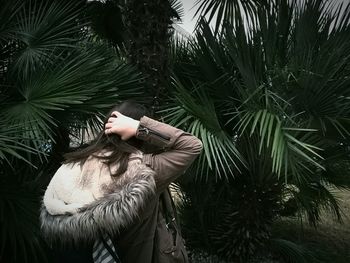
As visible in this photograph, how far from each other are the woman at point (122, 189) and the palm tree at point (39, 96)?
3.00 feet

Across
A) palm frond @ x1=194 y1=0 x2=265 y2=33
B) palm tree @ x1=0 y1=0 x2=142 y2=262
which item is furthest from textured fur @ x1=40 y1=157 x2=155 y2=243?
palm frond @ x1=194 y1=0 x2=265 y2=33

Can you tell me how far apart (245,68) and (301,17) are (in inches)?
27.7

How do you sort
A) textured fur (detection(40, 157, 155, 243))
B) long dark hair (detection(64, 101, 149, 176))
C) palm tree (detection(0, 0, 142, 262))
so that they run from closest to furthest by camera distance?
textured fur (detection(40, 157, 155, 243)) < long dark hair (detection(64, 101, 149, 176)) < palm tree (detection(0, 0, 142, 262))

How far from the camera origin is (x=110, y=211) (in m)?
1.73

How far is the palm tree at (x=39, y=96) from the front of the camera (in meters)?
2.95

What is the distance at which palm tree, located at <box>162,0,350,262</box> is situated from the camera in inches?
136

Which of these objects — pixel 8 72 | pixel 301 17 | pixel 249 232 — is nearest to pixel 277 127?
pixel 301 17

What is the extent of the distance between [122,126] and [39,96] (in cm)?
132

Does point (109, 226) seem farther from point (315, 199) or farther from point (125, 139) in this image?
point (315, 199)

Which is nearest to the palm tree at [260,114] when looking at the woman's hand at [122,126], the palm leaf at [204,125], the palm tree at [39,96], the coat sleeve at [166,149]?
the palm leaf at [204,125]

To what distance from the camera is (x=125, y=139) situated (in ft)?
6.20

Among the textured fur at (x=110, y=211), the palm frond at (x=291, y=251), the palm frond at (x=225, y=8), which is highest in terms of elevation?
the palm frond at (x=225, y=8)

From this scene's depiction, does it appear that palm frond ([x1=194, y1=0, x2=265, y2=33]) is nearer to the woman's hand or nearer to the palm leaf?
the palm leaf

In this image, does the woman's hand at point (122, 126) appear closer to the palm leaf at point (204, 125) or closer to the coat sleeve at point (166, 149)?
the coat sleeve at point (166, 149)
